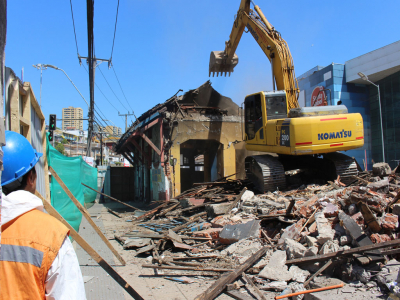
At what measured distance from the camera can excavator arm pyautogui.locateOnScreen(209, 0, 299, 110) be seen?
1123cm

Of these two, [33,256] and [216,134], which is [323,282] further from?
[216,134]

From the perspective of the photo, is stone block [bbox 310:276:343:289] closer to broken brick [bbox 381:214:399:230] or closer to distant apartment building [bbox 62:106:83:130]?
broken brick [bbox 381:214:399:230]

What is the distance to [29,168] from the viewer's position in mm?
1825

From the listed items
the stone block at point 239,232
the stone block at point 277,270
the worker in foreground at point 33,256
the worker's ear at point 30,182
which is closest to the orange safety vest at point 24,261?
the worker in foreground at point 33,256

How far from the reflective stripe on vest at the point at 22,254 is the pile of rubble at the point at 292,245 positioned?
349cm

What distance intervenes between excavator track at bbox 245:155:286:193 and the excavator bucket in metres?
6.50

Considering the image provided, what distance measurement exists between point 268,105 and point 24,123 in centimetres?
847

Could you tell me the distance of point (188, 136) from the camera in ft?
52.1

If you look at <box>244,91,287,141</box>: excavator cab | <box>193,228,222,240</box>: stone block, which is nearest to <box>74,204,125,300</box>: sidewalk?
<box>193,228,222,240</box>: stone block

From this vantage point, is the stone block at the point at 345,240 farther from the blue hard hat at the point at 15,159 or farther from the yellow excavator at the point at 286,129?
the blue hard hat at the point at 15,159

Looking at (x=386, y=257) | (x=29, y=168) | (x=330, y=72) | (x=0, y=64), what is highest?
(x=330, y=72)

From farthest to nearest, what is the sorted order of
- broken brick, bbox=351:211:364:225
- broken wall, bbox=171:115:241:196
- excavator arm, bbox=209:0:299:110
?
broken wall, bbox=171:115:241:196 < excavator arm, bbox=209:0:299:110 < broken brick, bbox=351:211:364:225

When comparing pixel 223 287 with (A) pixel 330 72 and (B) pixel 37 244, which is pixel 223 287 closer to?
(B) pixel 37 244

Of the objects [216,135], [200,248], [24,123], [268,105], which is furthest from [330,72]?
[24,123]
